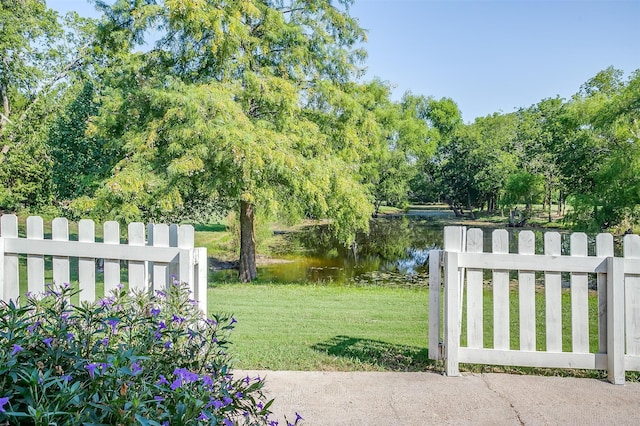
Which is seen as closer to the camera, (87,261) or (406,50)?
(87,261)

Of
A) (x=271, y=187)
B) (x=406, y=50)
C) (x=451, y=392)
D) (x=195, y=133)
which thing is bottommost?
(x=451, y=392)

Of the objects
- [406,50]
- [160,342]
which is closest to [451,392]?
[160,342]

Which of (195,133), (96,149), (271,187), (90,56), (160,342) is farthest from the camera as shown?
(90,56)

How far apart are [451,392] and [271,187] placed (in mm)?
8020

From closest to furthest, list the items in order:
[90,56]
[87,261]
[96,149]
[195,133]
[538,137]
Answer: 1. [87,261]
2. [195,133]
3. [96,149]
4. [90,56]
5. [538,137]

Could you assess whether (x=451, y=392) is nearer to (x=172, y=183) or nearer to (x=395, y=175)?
(x=172, y=183)

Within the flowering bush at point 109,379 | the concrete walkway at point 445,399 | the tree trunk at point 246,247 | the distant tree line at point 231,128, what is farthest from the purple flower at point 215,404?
the tree trunk at point 246,247

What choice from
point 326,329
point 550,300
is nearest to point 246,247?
point 326,329

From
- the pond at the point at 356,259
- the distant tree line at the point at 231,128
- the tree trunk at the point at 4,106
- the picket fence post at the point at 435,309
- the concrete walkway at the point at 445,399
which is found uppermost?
the tree trunk at the point at 4,106

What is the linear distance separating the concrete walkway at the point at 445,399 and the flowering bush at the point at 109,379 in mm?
1272

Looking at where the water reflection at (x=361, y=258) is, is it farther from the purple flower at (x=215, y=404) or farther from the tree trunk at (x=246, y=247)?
the purple flower at (x=215, y=404)

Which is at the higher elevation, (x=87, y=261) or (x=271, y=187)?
(x=271, y=187)

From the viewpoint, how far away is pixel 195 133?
9.52 metres

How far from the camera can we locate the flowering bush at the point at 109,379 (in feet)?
4.03
